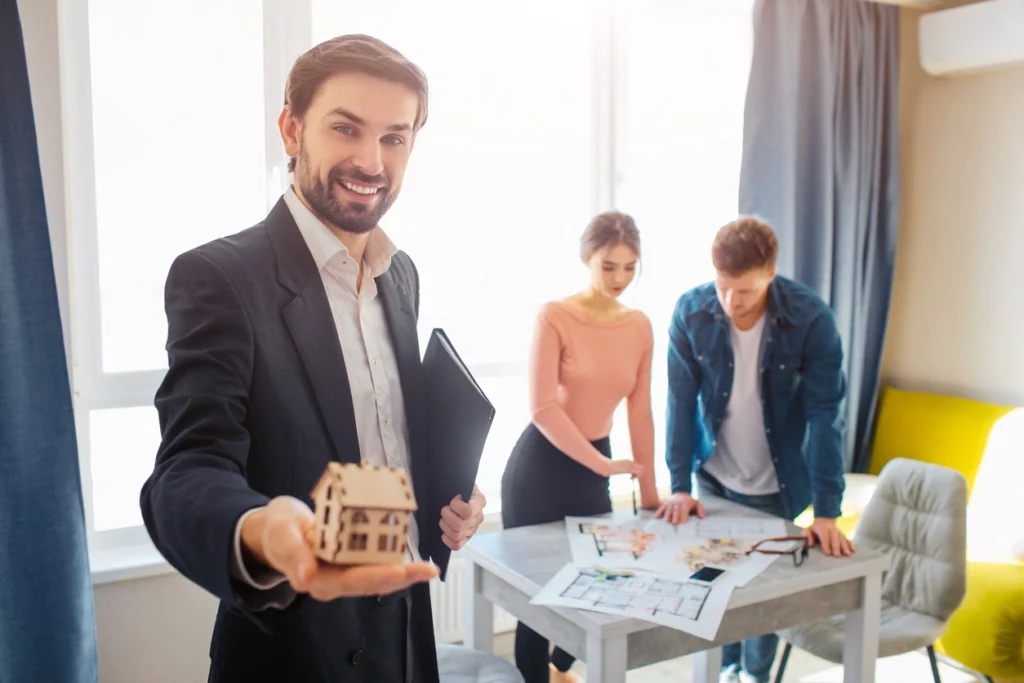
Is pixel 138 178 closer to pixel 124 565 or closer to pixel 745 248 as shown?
pixel 124 565

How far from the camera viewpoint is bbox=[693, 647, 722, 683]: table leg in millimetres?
2258

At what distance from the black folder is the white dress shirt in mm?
41

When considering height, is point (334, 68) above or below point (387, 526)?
above

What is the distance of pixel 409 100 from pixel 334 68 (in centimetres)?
9

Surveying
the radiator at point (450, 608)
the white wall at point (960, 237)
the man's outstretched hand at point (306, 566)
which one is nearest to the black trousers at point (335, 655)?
the man's outstretched hand at point (306, 566)

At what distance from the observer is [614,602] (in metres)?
1.64

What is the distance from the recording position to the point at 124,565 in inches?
94.8

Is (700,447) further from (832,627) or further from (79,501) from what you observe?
(79,501)

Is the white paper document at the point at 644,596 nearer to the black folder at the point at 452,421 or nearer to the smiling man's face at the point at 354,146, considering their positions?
the black folder at the point at 452,421

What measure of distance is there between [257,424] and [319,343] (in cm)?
12

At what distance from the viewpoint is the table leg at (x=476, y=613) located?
1966mm

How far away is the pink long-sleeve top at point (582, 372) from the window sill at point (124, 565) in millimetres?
1174

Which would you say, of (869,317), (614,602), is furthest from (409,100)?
(869,317)

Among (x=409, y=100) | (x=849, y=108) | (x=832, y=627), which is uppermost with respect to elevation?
(x=849, y=108)
